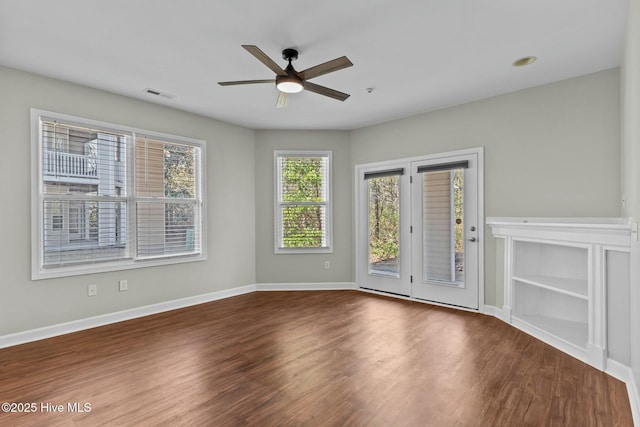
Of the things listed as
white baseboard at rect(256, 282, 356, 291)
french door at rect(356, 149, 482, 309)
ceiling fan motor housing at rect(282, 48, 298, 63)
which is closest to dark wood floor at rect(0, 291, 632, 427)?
french door at rect(356, 149, 482, 309)

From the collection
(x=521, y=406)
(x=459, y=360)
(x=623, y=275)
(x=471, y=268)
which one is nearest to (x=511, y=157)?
(x=471, y=268)

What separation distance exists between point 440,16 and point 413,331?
2947 mm

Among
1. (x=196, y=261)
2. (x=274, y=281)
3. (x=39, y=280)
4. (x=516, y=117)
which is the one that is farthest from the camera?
(x=274, y=281)

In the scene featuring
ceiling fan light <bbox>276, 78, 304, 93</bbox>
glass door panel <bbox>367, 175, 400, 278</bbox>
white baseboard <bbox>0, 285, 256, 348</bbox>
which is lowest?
white baseboard <bbox>0, 285, 256, 348</bbox>

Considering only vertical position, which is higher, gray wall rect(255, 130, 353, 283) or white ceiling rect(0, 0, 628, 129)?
white ceiling rect(0, 0, 628, 129)

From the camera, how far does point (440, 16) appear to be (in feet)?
7.84

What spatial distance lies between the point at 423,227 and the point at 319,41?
2.97 m

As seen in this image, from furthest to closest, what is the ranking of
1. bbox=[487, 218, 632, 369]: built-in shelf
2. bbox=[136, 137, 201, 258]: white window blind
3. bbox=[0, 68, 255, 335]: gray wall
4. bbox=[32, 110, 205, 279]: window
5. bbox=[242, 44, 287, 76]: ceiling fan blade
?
bbox=[136, 137, 201, 258]: white window blind → bbox=[32, 110, 205, 279]: window → bbox=[0, 68, 255, 335]: gray wall → bbox=[487, 218, 632, 369]: built-in shelf → bbox=[242, 44, 287, 76]: ceiling fan blade

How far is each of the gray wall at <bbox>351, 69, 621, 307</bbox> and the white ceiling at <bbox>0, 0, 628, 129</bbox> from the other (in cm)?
22

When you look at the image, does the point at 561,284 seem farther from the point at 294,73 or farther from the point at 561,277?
the point at 294,73

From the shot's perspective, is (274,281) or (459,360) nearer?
(459,360)

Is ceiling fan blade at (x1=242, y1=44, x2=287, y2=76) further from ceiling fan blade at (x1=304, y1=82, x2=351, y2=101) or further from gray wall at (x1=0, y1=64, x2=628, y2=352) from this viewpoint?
gray wall at (x1=0, y1=64, x2=628, y2=352)

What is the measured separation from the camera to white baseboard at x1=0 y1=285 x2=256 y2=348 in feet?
10.5

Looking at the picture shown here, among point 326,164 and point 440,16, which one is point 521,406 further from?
point 326,164
